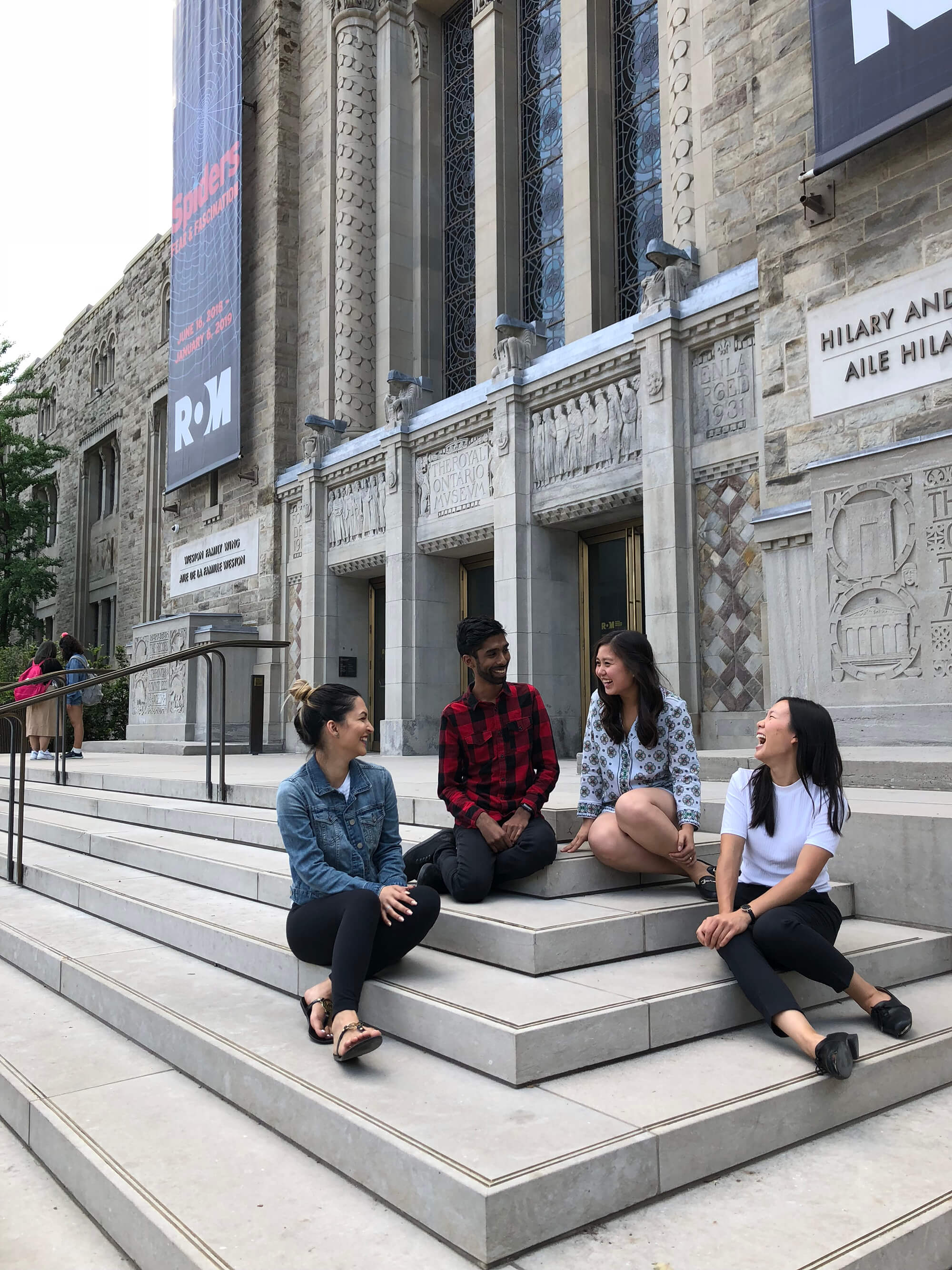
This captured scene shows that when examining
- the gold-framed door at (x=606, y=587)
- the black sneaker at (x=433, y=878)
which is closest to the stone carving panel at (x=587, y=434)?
the gold-framed door at (x=606, y=587)

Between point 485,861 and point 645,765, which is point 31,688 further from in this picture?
point 645,765

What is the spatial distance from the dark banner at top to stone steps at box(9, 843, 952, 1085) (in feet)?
50.1

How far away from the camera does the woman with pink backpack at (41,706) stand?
40.3 ft

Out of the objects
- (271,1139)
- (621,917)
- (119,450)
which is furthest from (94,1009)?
(119,450)

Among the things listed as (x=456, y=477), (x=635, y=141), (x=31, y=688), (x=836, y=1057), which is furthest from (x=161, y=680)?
(x=836, y=1057)

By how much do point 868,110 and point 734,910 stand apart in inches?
281

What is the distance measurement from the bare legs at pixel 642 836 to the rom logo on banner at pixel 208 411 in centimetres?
1614

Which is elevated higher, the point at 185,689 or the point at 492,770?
the point at 185,689

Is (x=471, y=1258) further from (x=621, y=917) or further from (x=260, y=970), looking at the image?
(x=260, y=970)

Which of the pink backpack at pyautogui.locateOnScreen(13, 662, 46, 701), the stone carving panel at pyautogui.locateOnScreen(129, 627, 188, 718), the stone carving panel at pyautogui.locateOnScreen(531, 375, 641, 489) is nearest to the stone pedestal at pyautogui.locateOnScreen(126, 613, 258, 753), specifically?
the stone carving panel at pyautogui.locateOnScreen(129, 627, 188, 718)

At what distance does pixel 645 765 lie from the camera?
443 centimetres

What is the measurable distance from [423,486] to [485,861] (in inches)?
431

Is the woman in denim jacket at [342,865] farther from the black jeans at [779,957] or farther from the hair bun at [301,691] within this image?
the black jeans at [779,957]

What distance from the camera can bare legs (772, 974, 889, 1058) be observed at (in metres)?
3.09
